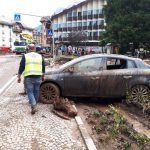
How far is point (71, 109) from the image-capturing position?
8953 millimetres

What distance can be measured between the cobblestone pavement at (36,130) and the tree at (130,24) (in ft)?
100

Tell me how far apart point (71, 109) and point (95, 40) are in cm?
6921

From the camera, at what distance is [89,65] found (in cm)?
1050

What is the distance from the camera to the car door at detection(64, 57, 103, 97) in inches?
407

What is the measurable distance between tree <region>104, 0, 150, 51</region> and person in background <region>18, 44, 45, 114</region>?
100 ft

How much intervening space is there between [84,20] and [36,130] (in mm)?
74196

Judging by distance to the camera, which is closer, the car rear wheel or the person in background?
the person in background

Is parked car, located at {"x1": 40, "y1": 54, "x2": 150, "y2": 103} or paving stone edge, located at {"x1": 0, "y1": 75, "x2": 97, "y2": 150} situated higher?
parked car, located at {"x1": 40, "y1": 54, "x2": 150, "y2": 103}

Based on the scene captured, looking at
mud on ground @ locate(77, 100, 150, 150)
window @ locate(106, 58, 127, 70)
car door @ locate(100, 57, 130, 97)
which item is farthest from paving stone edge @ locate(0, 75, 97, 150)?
window @ locate(106, 58, 127, 70)

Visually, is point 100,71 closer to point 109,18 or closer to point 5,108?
point 5,108

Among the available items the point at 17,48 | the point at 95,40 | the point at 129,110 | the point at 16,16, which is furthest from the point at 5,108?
the point at 95,40

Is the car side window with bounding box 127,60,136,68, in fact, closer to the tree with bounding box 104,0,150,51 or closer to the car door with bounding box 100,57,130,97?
the car door with bounding box 100,57,130,97

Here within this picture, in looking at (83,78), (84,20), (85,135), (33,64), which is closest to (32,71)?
(33,64)

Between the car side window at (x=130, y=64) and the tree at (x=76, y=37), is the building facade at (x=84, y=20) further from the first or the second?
the car side window at (x=130, y=64)
